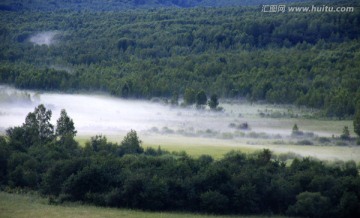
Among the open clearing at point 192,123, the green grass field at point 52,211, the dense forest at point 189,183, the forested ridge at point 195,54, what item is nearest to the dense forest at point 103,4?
the forested ridge at point 195,54

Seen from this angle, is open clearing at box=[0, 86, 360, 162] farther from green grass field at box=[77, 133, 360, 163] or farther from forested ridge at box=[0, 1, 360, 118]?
forested ridge at box=[0, 1, 360, 118]

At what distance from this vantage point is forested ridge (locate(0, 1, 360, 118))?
6681 cm

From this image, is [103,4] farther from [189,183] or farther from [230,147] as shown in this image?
[189,183]

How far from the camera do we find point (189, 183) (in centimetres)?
3459

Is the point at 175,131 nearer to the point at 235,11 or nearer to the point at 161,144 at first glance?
the point at 161,144

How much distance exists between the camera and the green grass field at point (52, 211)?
30.4 metres

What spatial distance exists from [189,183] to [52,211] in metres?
6.70

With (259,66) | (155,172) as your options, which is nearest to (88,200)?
(155,172)

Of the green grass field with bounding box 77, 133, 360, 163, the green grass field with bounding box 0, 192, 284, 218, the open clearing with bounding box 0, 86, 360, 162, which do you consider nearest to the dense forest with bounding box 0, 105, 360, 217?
the green grass field with bounding box 0, 192, 284, 218

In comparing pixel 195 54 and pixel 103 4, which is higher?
pixel 103 4

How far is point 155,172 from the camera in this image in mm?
36719

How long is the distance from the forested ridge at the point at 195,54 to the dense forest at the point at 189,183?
23.0m

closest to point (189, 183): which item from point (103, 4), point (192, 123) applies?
point (192, 123)

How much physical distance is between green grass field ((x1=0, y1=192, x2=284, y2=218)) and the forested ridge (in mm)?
29384
